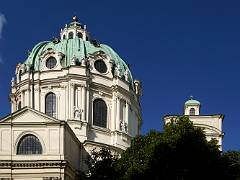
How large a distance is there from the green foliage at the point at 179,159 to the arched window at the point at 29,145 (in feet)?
36.7

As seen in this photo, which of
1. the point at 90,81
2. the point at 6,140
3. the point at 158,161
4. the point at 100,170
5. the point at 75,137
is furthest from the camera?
the point at 90,81

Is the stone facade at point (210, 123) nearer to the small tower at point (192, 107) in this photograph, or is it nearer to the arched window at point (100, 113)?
the small tower at point (192, 107)

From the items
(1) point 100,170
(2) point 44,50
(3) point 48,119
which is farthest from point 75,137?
(2) point 44,50

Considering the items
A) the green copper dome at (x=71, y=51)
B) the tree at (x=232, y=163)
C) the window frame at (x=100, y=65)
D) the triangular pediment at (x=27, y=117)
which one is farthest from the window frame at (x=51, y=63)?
the tree at (x=232, y=163)

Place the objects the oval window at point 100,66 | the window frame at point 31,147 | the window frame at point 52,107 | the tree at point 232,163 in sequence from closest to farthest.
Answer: the tree at point 232,163 < the window frame at point 31,147 < the window frame at point 52,107 < the oval window at point 100,66

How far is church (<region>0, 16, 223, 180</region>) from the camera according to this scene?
6159cm

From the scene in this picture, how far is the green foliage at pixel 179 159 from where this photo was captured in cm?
5059

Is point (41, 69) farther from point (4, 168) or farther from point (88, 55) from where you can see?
point (4, 168)

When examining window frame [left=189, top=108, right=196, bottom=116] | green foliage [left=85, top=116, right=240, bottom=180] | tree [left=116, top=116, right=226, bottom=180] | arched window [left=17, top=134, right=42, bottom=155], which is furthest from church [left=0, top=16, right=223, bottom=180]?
tree [left=116, top=116, right=226, bottom=180]

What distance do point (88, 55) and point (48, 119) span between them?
16235 millimetres

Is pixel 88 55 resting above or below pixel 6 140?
above

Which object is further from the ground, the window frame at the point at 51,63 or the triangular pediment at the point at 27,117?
the window frame at the point at 51,63

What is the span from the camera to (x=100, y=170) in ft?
188

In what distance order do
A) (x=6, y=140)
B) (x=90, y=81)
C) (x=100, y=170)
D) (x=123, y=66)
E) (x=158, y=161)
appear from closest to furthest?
(x=158, y=161) → (x=100, y=170) → (x=6, y=140) → (x=90, y=81) → (x=123, y=66)
